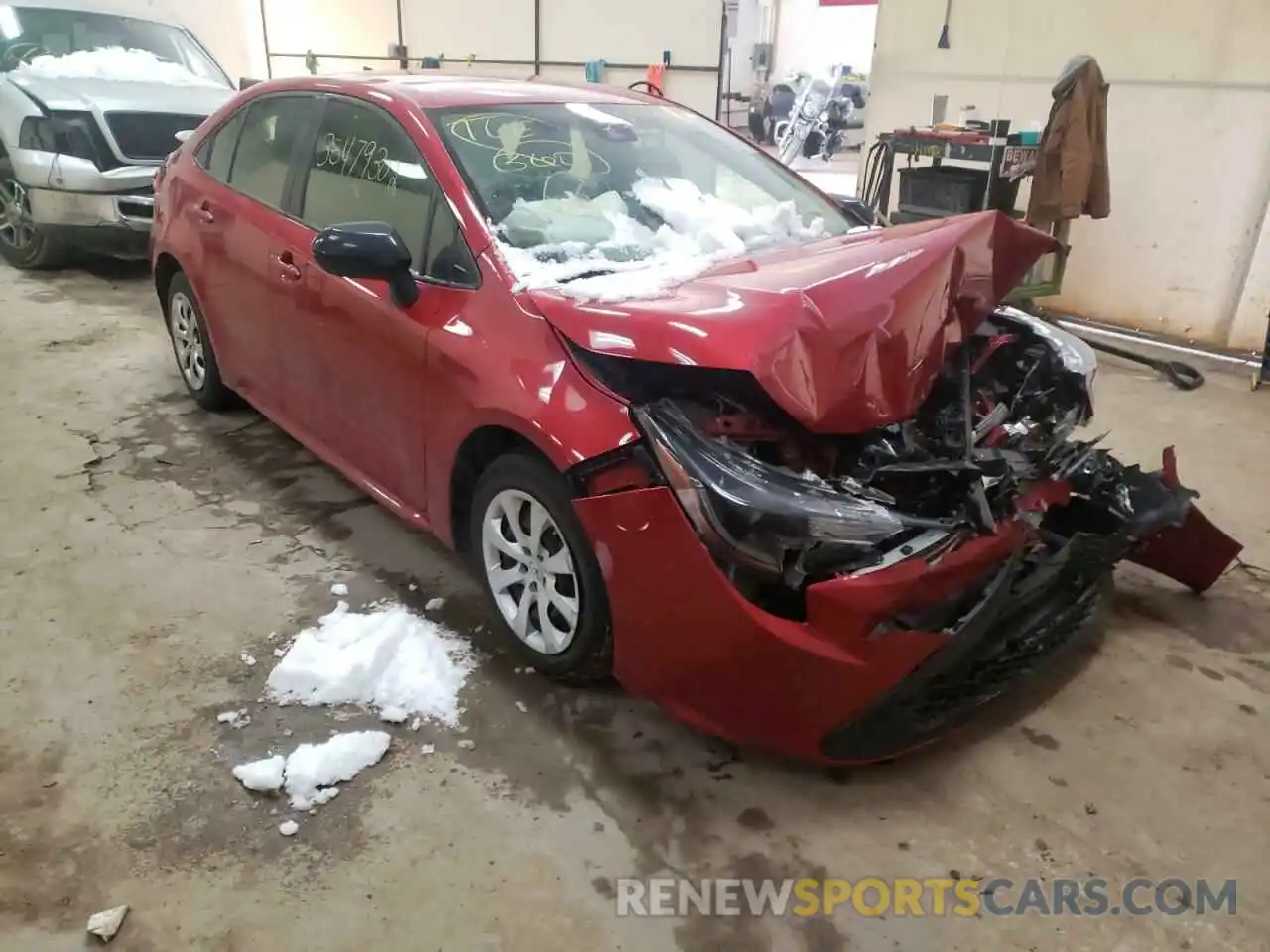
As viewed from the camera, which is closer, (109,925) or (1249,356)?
(109,925)

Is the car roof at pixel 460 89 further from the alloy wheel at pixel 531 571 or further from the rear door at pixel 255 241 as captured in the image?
the alloy wheel at pixel 531 571

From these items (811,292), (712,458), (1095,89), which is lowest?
(712,458)

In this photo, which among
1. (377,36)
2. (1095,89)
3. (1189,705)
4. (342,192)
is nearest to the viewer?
(1189,705)

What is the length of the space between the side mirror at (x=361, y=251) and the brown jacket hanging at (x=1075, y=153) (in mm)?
4486

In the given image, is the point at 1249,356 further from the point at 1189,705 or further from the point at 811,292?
the point at 811,292

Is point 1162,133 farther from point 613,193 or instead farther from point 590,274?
point 590,274

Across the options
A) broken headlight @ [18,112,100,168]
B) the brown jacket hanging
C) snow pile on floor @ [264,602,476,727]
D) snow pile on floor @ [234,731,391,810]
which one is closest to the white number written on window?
snow pile on floor @ [264,602,476,727]

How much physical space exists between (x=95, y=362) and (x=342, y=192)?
2691 mm

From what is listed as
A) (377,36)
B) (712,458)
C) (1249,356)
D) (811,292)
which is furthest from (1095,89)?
(377,36)

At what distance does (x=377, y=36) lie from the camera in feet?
36.6

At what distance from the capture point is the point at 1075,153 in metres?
5.41

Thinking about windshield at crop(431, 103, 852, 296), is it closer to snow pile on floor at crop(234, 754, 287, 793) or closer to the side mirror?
the side mirror

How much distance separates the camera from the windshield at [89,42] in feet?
21.6

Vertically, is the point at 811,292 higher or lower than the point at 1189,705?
higher
